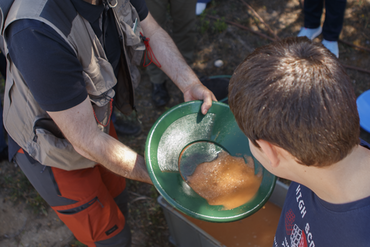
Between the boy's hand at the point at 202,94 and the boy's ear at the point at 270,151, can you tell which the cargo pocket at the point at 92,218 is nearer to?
the boy's hand at the point at 202,94

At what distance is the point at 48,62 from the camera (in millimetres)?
1067

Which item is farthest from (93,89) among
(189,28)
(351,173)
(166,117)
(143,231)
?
(189,28)

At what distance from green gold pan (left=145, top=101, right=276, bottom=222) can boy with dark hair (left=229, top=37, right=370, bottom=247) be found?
441 millimetres

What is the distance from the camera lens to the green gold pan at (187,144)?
1.33 meters

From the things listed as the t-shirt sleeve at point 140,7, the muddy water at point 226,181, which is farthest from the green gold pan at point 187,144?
the t-shirt sleeve at point 140,7

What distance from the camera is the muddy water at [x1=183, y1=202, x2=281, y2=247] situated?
1980 mm

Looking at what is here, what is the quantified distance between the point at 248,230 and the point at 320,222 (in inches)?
46.0

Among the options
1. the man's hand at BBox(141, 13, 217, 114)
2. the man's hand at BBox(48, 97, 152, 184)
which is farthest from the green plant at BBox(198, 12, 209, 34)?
the man's hand at BBox(48, 97, 152, 184)

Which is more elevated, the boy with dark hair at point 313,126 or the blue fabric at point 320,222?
the boy with dark hair at point 313,126

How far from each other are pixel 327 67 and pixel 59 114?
1.05 meters

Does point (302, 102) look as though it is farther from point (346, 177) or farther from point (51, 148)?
point (51, 148)

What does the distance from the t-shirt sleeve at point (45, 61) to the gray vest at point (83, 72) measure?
0.04 metres

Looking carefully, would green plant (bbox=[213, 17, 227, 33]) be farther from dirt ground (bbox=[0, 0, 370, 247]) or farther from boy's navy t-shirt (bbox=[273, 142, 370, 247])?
boy's navy t-shirt (bbox=[273, 142, 370, 247])

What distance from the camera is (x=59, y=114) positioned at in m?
1.19
